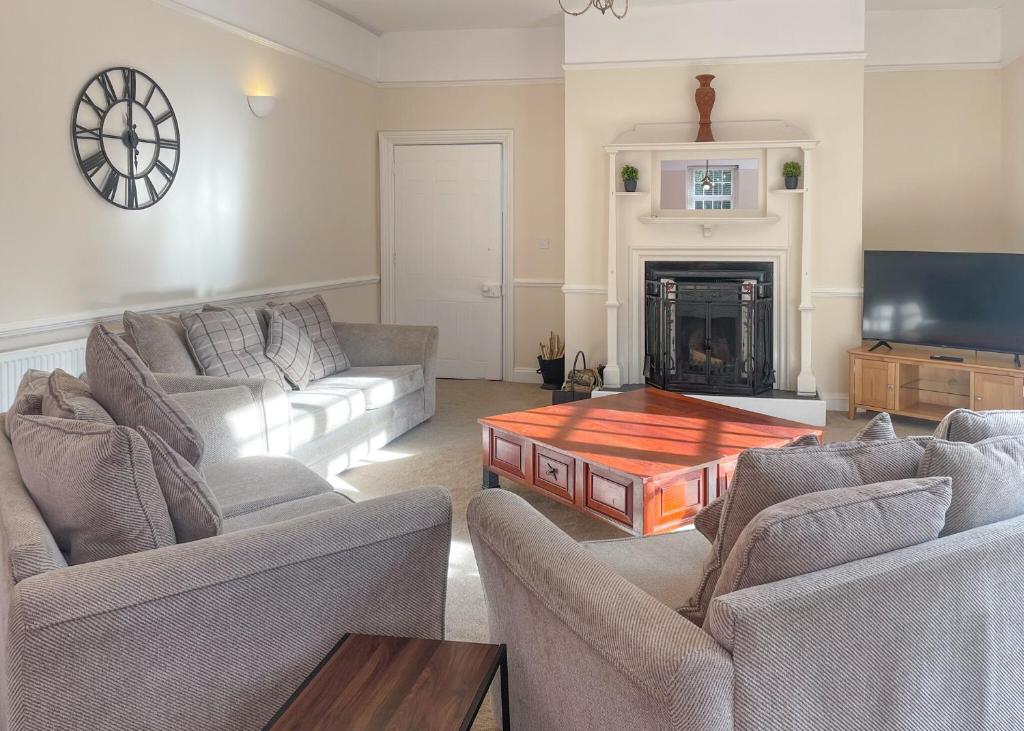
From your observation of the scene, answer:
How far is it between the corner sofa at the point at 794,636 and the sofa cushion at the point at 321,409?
224 centimetres

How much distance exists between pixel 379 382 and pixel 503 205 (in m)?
2.64

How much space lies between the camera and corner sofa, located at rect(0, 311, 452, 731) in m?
1.58

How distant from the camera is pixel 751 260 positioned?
6129mm

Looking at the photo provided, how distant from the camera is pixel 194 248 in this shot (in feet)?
16.6

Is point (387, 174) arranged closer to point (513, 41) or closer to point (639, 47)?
point (513, 41)

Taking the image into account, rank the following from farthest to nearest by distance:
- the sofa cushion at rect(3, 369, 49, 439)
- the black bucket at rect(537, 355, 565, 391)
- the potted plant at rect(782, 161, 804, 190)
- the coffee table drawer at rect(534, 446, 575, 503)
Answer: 1. the black bucket at rect(537, 355, 565, 391)
2. the potted plant at rect(782, 161, 804, 190)
3. the coffee table drawer at rect(534, 446, 575, 503)
4. the sofa cushion at rect(3, 369, 49, 439)

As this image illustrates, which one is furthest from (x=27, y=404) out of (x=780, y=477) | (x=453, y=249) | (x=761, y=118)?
(x=453, y=249)

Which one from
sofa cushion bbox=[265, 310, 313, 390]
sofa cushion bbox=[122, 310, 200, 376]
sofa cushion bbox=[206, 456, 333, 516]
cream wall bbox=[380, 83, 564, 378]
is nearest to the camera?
sofa cushion bbox=[206, 456, 333, 516]

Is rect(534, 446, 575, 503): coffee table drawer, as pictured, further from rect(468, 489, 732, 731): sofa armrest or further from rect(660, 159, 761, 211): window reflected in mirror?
rect(660, 159, 761, 211): window reflected in mirror

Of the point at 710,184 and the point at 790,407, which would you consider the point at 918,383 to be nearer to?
the point at 790,407

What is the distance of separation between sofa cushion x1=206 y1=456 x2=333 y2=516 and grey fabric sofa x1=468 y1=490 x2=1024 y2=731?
43.1 inches

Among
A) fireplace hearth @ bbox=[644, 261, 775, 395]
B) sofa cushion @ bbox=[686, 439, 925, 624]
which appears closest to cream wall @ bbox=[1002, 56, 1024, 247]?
fireplace hearth @ bbox=[644, 261, 775, 395]

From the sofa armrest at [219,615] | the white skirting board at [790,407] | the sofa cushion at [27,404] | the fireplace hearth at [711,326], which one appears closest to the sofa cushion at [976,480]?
the sofa armrest at [219,615]

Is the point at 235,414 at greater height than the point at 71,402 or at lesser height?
lesser
